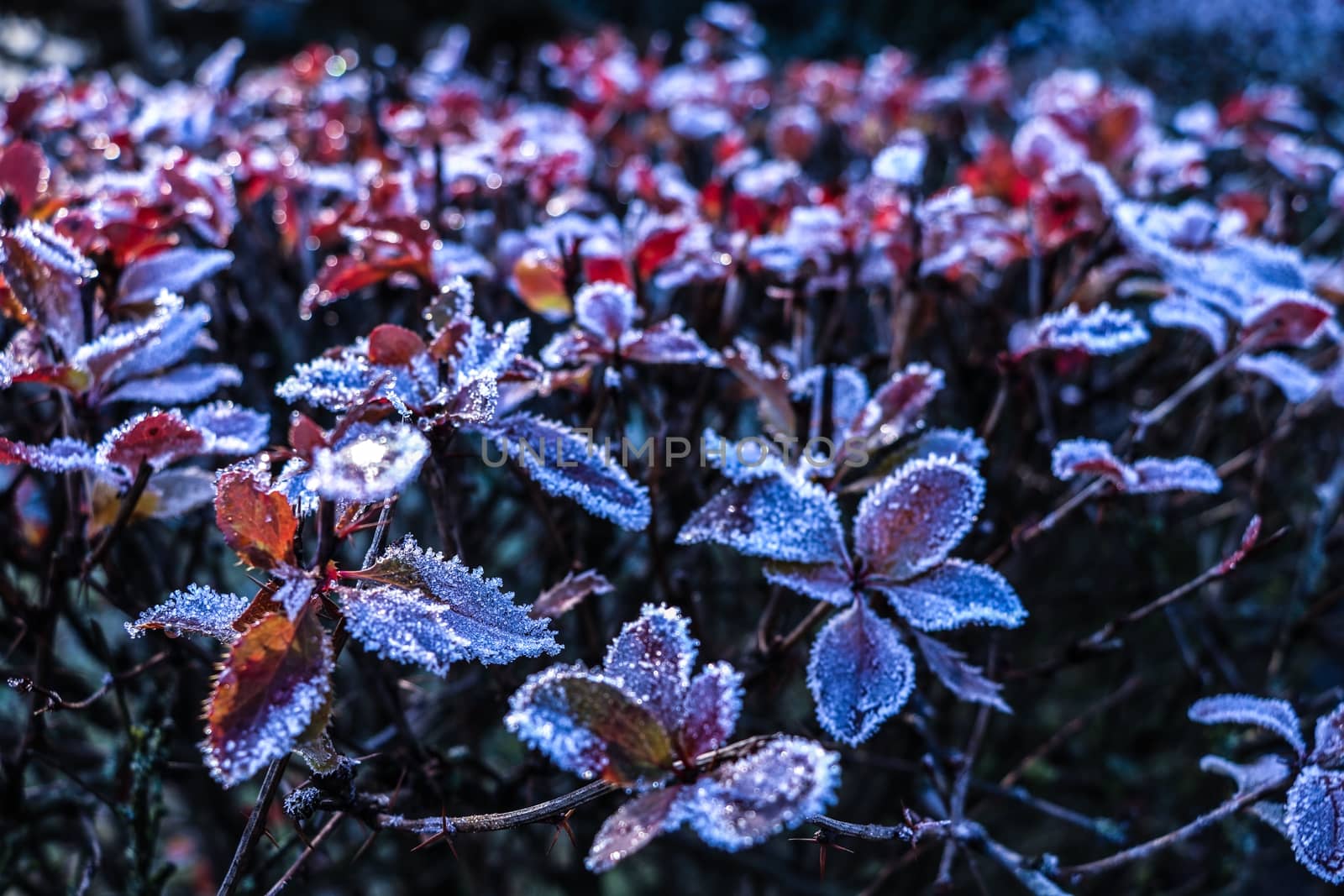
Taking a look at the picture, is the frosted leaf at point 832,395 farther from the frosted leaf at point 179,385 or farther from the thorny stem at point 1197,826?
the frosted leaf at point 179,385

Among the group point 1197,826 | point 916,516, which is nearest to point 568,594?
point 916,516

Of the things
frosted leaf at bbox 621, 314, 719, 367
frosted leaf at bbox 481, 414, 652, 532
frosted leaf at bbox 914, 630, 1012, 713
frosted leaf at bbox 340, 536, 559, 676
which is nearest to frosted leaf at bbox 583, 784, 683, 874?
frosted leaf at bbox 340, 536, 559, 676

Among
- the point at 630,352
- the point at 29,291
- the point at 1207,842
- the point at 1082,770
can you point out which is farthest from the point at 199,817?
the point at 1207,842

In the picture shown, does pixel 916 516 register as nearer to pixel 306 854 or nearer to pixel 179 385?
Result: pixel 306 854

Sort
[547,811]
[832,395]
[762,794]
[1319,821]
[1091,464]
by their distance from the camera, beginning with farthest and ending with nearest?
[832,395]
[1091,464]
[1319,821]
[547,811]
[762,794]

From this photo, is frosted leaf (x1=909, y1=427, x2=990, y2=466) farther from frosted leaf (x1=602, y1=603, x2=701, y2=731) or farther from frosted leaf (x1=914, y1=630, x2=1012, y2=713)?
frosted leaf (x1=602, y1=603, x2=701, y2=731)

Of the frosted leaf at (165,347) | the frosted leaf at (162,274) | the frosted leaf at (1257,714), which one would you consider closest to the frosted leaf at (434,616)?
the frosted leaf at (165,347)
